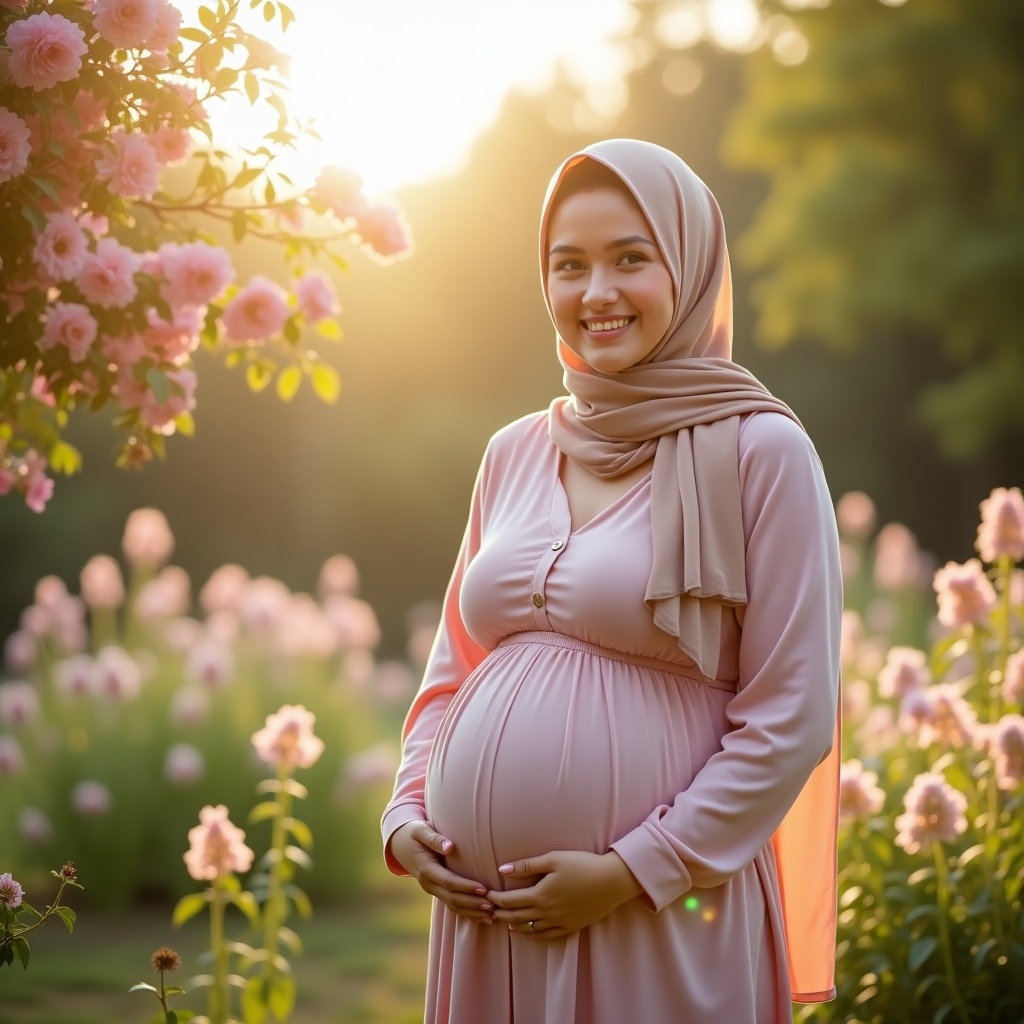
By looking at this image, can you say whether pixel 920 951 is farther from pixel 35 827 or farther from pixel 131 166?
pixel 35 827

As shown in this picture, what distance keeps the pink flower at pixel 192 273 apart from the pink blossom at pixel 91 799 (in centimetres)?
417

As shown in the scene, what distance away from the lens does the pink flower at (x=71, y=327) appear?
2721 millimetres

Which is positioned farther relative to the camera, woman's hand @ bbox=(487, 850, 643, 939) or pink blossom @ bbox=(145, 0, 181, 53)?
pink blossom @ bbox=(145, 0, 181, 53)

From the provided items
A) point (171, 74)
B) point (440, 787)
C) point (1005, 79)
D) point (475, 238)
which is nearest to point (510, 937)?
point (440, 787)

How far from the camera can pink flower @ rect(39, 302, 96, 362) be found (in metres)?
2.72

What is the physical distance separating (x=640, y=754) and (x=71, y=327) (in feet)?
5.20

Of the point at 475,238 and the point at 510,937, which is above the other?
the point at 475,238

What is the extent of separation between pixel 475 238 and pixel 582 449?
18.4 meters

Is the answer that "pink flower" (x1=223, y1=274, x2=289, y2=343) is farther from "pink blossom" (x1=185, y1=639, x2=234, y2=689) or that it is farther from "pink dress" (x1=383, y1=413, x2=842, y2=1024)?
"pink blossom" (x1=185, y1=639, x2=234, y2=689)

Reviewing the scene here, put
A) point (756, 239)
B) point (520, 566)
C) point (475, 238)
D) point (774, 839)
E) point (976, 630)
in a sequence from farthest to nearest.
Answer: point (475, 238)
point (756, 239)
point (976, 630)
point (774, 839)
point (520, 566)

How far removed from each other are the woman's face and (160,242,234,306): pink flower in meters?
0.89

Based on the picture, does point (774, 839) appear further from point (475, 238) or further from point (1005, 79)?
point (475, 238)

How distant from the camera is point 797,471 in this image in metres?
2.17

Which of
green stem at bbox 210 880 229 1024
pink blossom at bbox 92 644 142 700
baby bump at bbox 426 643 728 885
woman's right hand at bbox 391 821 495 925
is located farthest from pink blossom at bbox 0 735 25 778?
baby bump at bbox 426 643 728 885
